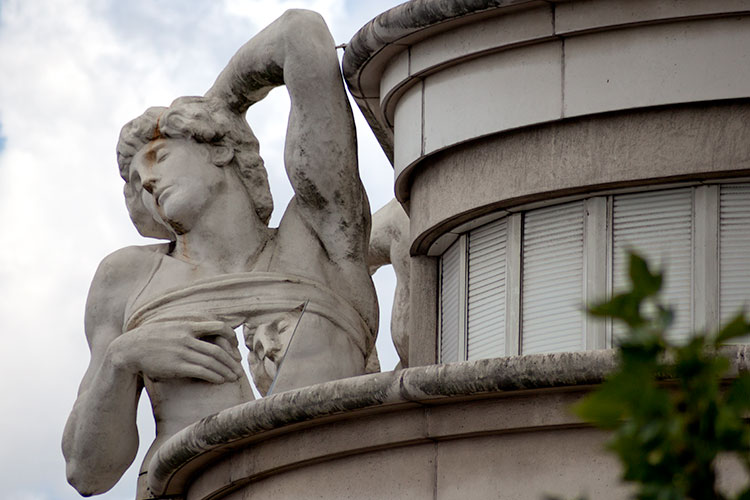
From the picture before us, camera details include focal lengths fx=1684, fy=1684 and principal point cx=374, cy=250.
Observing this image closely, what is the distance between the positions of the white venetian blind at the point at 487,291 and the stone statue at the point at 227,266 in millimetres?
1296

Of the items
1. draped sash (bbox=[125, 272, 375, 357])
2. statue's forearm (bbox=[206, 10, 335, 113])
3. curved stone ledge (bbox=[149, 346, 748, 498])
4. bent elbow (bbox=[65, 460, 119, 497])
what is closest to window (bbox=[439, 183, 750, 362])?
curved stone ledge (bbox=[149, 346, 748, 498])

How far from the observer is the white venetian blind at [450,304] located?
10.4m

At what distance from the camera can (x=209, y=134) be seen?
1166 centimetres

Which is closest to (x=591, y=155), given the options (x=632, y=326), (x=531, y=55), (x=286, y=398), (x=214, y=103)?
(x=531, y=55)

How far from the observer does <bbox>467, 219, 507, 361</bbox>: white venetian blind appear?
1003 cm

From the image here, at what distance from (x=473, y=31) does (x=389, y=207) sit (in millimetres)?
3245

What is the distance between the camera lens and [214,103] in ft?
38.7

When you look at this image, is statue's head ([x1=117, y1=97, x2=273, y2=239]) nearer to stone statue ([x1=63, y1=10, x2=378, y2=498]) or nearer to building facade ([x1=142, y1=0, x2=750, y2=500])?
stone statue ([x1=63, y1=10, x2=378, y2=498])

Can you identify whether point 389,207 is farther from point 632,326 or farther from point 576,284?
point 632,326

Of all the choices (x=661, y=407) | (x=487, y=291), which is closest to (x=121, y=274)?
(x=487, y=291)

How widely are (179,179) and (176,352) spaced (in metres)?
1.38

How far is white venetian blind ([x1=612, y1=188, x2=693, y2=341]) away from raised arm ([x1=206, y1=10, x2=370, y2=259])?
2336 mm

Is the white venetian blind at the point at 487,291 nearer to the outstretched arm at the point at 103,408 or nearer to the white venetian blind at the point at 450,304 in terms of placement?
the white venetian blind at the point at 450,304

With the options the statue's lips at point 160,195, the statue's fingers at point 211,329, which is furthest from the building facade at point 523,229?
the statue's lips at point 160,195
